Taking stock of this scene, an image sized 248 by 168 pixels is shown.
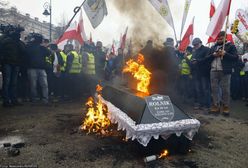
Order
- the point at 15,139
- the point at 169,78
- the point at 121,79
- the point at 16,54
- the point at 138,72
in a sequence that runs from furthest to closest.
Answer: the point at 121,79 < the point at 169,78 < the point at 16,54 < the point at 138,72 < the point at 15,139

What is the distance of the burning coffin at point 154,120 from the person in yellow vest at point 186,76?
6.02 m

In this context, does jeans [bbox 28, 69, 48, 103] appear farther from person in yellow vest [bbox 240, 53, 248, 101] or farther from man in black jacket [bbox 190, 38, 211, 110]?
person in yellow vest [bbox 240, 53, 248, 101]

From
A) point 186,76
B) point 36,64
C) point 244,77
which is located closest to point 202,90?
point 186,76

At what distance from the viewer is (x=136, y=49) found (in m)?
13.2

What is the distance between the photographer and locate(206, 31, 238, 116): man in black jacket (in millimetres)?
8539

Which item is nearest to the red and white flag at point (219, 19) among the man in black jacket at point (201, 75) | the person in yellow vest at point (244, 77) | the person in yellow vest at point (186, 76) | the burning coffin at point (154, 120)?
the man in black jacket at point (201, 75)

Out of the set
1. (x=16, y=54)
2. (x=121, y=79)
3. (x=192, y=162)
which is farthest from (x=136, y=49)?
(x=192, y=162)

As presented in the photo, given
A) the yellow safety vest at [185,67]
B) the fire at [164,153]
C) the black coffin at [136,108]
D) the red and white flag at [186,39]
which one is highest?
the red and white flag at [186,39]

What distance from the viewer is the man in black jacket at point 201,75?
9719mm

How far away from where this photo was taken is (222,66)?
8.59 meters

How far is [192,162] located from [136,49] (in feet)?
30.4

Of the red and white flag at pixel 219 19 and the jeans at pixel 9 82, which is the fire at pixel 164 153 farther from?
the jeans at pixel 9 82

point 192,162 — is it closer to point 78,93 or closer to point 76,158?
point 76,158

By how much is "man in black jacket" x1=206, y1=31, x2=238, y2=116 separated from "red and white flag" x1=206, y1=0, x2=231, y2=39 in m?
0.32
